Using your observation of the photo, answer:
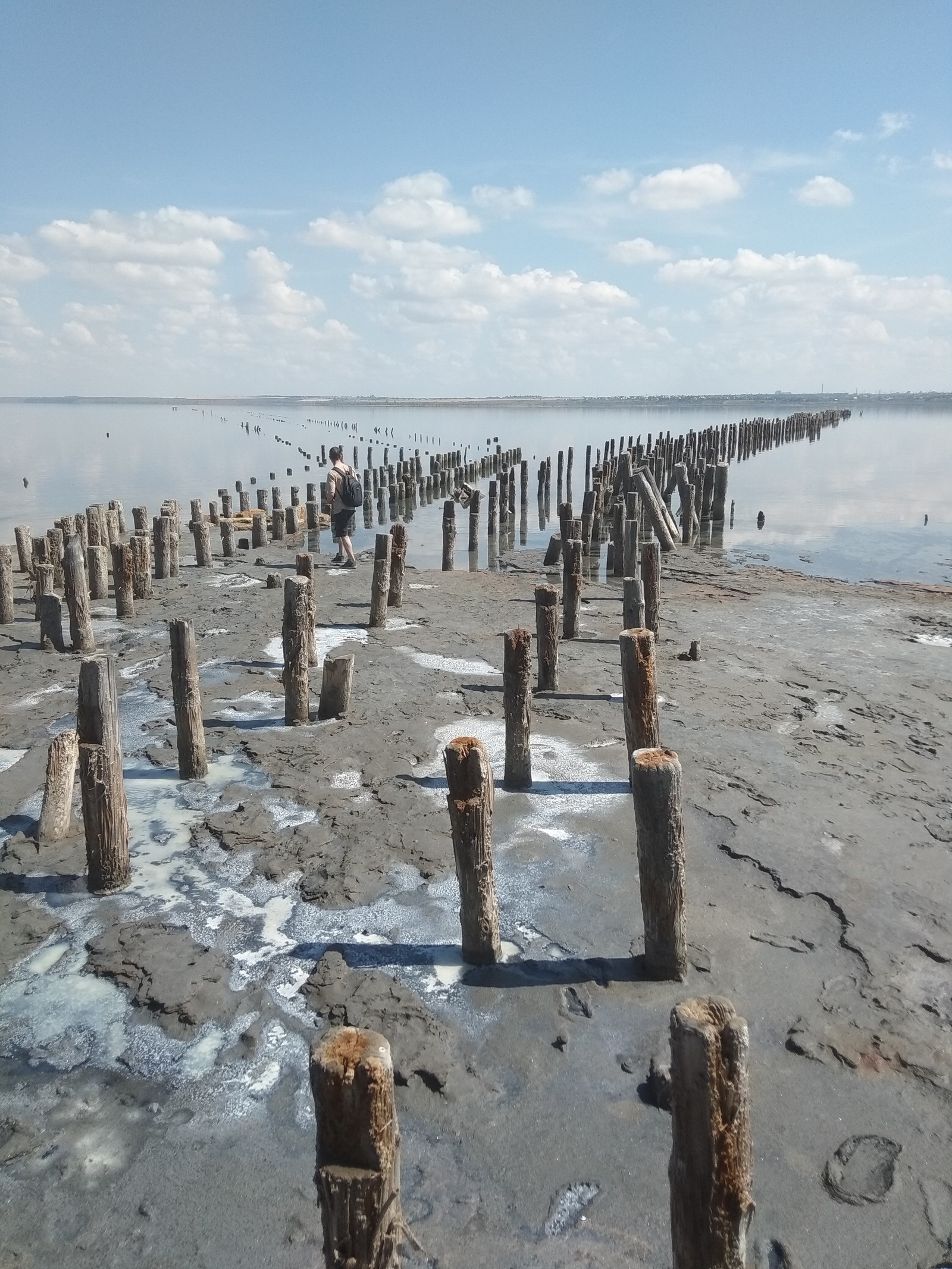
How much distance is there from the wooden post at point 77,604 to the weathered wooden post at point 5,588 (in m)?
1.82

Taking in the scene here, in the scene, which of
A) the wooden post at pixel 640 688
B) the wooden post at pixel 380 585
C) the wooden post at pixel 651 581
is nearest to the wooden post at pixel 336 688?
the wooden post at pixel 640 688

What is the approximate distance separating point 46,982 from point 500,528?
78.7ft

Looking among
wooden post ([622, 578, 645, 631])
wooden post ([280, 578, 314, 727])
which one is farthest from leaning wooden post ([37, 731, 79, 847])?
wooden post ([622, 578, 645, 631])

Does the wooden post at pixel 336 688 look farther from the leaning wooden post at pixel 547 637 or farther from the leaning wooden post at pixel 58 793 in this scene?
the leaning wooden post at pixel 58 793

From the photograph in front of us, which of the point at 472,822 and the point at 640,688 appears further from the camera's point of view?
the point at 640,688

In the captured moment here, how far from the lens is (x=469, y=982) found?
4957mm

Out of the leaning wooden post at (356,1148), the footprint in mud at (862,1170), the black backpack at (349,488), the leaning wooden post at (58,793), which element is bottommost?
the footprint in mud at (862,1170)

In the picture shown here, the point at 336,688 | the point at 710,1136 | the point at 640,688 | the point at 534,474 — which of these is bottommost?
the point at 336,688

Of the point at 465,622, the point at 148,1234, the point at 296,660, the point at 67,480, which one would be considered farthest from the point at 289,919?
the point at 67,480

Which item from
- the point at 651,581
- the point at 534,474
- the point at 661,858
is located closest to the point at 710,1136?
the point at 661,858

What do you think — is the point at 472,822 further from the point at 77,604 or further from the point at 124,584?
the point at 124,584

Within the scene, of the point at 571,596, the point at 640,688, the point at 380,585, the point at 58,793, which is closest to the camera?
the point at 58,793

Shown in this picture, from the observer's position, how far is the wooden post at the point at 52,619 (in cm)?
1100

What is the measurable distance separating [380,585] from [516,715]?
18.9ft
